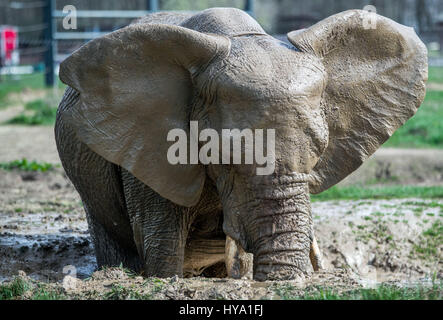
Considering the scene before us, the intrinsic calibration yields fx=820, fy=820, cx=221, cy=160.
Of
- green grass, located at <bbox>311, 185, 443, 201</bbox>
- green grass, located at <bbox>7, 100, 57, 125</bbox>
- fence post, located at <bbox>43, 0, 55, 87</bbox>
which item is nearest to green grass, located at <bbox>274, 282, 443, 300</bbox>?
green grass, located at <bbox>311, 185, 443, 201</bbox>

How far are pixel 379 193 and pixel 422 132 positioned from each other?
4328mm

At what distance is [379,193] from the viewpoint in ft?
31.7

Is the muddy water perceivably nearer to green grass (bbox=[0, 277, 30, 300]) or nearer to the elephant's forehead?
green grass (bbox=[0, 277, 30, 300])

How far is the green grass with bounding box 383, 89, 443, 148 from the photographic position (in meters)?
13.0

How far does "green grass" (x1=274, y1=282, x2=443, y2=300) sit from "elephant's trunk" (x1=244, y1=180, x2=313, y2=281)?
0.64 ft

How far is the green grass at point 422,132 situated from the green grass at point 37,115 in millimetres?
5895

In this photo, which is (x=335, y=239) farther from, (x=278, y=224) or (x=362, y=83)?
(x=278, y=224)

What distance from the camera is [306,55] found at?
4922 mm

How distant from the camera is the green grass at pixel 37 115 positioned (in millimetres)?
14406

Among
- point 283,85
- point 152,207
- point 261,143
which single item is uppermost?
point 283,85

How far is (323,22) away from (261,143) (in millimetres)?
1089
